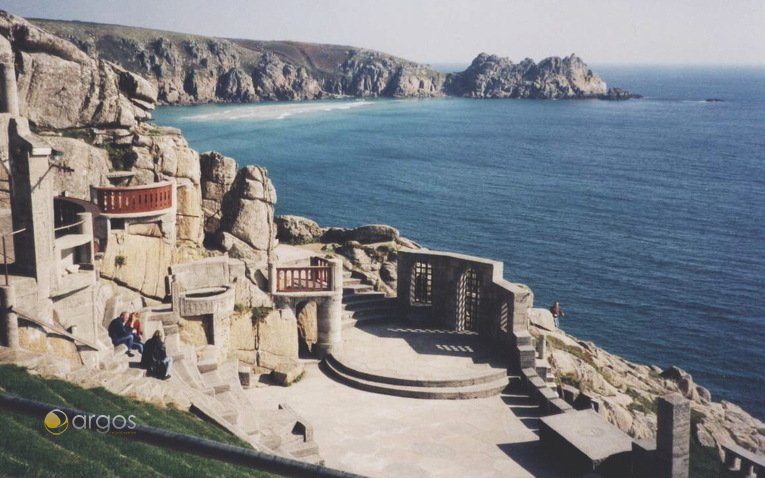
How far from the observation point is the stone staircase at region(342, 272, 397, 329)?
25719 mm

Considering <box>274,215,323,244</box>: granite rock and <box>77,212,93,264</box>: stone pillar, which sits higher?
<box>77,212,93,264</box>: stone pillar

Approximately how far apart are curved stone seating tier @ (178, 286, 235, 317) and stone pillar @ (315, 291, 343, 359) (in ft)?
10.2

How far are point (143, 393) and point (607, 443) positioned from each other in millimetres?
10675

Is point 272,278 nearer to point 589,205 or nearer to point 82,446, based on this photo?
point 82,446

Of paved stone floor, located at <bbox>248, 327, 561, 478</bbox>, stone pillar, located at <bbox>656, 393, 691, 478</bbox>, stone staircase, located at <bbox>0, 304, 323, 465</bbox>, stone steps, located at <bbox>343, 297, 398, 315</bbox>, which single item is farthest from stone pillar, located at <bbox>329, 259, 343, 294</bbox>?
stone pillar, located at <bbox>656, 393, 691, 478</bbox>

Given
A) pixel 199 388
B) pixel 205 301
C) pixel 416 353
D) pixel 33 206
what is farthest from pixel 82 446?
pixel 416 353

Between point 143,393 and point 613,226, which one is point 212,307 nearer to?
point 143,393

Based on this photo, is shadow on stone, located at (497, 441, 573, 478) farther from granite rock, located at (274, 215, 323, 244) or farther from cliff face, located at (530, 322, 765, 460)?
granite rock, located at (274, 215, 323, 244)

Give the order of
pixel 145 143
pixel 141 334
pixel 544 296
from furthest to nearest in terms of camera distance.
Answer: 1. pixel 544 296
2. pixel 145 143
3. pixel 141 334

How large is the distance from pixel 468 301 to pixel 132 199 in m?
12.3

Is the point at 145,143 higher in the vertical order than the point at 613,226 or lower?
higher

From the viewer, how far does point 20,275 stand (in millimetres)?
14531

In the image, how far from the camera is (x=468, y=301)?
82.2ft

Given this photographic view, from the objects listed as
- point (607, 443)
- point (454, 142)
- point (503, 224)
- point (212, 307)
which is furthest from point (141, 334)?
point (454, 142)
